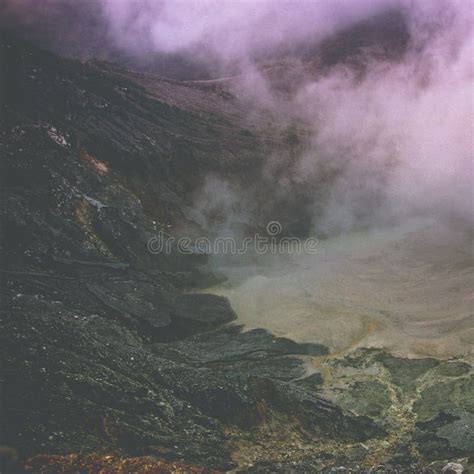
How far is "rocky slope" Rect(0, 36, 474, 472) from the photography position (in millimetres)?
10914

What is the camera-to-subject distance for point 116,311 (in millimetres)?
16047

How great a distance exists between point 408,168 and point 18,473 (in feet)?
82.9

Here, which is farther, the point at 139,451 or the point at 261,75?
the point at 261,75

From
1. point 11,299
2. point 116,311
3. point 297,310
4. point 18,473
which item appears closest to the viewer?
point 18,473

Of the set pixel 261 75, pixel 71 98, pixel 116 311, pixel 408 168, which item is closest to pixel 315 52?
pixel 261 75

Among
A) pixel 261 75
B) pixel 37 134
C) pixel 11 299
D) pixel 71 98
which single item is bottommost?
pixel 11 299

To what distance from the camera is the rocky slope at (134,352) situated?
10914mm

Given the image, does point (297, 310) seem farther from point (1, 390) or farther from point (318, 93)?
point (318, 93)

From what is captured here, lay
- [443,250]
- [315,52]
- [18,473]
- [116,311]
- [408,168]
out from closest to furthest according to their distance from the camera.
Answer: [18,473] < [116,311] < [443,250] < [408,168] < [315,52]

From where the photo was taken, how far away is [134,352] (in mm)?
13750

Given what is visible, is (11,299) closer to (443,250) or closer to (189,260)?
(189,260)

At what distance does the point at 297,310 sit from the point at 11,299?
8.11m

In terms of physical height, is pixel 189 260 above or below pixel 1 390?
above

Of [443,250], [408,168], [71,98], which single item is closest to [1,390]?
[71,98]
